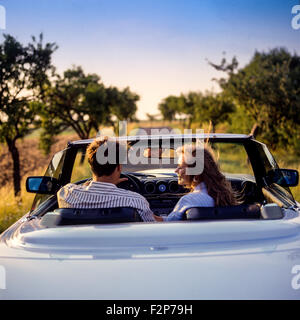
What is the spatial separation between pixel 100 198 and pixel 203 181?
0.67 meters

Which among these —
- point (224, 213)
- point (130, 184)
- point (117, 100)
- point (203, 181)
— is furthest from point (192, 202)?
point (117, 100)

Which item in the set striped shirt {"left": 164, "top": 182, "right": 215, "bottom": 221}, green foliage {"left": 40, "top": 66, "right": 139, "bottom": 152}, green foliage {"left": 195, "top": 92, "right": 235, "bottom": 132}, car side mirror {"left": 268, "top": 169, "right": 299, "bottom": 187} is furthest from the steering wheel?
green foliage {"left": 195, "top": 92, "right": 235, "bottom": 132}

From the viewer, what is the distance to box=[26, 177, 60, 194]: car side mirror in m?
3.21

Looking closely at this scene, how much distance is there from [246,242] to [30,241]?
1025mm

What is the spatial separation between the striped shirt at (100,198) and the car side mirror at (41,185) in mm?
826

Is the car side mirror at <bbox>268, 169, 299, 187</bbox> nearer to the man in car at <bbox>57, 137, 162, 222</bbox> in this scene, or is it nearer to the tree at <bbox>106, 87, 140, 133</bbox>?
the man in car at <bbox>57, 137, 162, 222</bbox>

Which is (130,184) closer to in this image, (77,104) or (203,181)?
(203,181)

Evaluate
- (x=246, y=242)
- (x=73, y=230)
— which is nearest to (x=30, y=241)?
(x=73, y=230)

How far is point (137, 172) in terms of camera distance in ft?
15.9

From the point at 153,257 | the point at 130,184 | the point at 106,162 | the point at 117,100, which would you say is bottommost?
the point at 130,184

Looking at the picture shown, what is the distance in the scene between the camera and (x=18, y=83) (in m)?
14.6

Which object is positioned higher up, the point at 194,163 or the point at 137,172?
the point at 194,163

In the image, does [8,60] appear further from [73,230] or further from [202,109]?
[202,109]

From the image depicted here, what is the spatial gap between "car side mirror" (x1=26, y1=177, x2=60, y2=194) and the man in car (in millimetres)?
783
